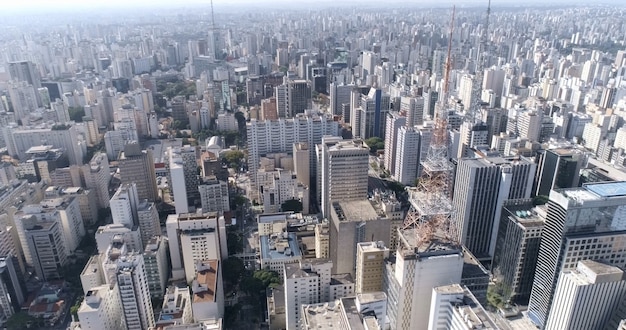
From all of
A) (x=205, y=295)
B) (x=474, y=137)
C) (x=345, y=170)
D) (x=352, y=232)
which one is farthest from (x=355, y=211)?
(x=474, y=137)

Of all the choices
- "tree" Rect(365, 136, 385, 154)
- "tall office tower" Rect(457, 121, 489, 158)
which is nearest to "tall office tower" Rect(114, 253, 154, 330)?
"tall office tower" Rect(457, 121, 489, 158)

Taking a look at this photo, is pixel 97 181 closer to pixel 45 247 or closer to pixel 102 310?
pixel 45 247

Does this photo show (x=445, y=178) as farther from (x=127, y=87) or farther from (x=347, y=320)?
(x=127, y=87)

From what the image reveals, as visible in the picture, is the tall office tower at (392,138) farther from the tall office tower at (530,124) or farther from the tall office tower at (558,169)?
the tall office tower at (530,124)

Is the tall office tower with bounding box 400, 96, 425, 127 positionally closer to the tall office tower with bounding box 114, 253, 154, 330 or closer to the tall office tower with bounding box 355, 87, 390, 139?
the tall office tower with bounding box 355, 87, 390, 139

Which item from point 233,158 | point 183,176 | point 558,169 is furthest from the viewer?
point 233,158

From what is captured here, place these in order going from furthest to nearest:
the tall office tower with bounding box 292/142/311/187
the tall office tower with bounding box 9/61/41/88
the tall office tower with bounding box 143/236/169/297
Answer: the tall office tower with bounding box 9/61/41/88
the tall office tower with bounding box 292/142/311/187
the tall office tower with bounding box 143/236/169/297
